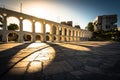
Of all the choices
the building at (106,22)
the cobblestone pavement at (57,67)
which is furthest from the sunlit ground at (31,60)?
the building at (106,22)

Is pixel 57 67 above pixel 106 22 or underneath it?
underneath

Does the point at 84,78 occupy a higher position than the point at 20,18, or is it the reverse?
the point at 20,18

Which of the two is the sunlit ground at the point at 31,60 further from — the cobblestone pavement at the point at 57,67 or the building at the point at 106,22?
the building at the point at 106,22

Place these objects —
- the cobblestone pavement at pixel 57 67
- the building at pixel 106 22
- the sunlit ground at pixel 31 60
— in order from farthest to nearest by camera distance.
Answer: the building at pixel 106 22, the sunlit ground at pixel 31 60, the cobblestone pavement at pixel 57 67

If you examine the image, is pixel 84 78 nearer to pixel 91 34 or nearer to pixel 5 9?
pixel 5 9

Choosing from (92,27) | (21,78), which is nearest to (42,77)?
(21,78)

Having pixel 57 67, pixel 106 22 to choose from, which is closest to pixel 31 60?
pixel 57 67

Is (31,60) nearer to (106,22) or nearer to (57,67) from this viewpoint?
(57,67)

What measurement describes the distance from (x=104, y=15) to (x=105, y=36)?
14.5m

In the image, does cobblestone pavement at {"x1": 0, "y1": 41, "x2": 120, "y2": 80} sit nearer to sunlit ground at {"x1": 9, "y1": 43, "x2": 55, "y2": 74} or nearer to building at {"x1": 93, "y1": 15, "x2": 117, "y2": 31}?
sunlit ground at {"x1": 9, "y1": 43, "x2": 55, "y2": 74}

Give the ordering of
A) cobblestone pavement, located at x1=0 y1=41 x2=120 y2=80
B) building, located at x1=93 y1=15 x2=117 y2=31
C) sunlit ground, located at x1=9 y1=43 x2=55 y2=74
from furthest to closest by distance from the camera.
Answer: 1. building, located at x1=93 y1=15 x2=117 y2=31
2. sunlit ground, located at x1=9 y1=43 x2=55 y2=74
3. cobblestone pavement, located at x1=0 y1=41 x2=120 y2=80

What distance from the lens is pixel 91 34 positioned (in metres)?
72.4

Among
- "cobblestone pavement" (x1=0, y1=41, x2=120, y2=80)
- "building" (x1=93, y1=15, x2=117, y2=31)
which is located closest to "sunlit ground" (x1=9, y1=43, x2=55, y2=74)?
"cobblestone pavement" (x1=0, y1=41, x2=120, y2=80)

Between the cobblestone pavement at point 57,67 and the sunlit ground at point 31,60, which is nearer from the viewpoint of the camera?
the cobblestone pavement at point 57,67
